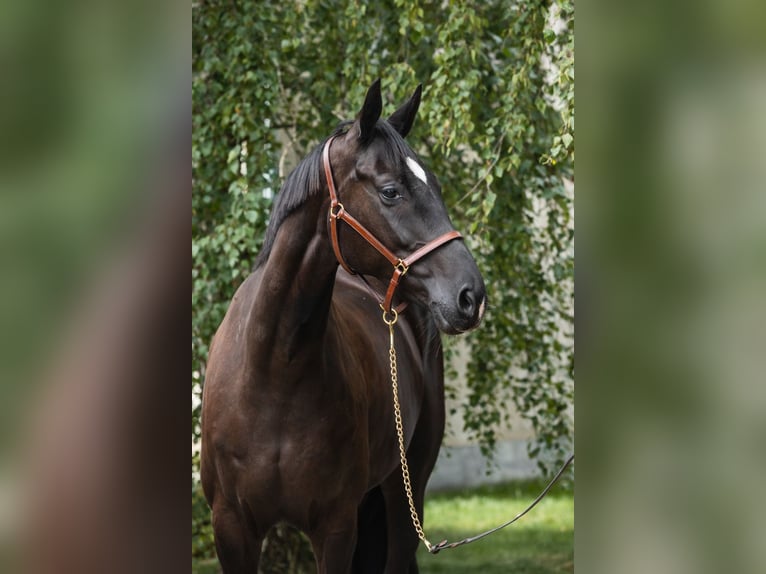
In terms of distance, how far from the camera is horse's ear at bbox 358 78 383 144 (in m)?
2.49

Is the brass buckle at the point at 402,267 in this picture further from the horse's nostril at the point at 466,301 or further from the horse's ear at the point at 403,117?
the horse's ear at the point at 403,117

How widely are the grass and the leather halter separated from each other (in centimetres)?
379

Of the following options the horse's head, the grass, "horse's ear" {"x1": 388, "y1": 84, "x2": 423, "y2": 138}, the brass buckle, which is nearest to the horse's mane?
the horse's head

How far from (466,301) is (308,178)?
0.66 metres

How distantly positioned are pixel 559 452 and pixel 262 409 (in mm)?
3558

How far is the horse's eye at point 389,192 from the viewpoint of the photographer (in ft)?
8.13

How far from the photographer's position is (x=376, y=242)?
2.49m

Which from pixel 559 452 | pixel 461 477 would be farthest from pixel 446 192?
pixel 461 477

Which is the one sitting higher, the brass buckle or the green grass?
the brass buckle

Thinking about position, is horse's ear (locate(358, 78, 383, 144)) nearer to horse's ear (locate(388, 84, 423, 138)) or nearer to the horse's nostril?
horse's ear (locate(388, 84, 423, 138))

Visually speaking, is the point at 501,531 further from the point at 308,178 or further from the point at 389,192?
the point at 389,192
